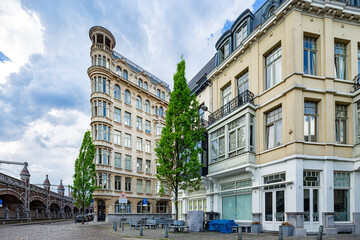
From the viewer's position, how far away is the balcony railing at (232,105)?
18203mm

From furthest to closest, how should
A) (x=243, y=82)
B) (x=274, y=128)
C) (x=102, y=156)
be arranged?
(x=102, y=156) → (x=243, y=82) → (x=274, y=128)

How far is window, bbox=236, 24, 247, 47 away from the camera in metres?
20.2

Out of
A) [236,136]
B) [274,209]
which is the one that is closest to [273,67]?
[236,136]

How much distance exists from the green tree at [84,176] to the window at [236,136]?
1835cm

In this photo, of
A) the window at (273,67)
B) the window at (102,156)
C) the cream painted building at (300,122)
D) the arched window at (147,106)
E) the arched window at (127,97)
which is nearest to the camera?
the cream painted building at (300,122)

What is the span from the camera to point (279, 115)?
53.3 ft

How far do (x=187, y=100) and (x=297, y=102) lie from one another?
21.9ft

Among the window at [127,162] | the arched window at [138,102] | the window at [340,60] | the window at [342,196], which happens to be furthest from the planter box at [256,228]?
the arched window at [138,102]

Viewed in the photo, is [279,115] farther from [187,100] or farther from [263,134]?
[187,100]

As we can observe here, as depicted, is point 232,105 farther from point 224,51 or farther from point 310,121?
point 310,121

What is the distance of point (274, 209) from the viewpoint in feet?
50.7

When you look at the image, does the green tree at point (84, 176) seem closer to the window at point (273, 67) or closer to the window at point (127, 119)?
the window at point (127, 119)

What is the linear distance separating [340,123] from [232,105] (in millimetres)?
6821

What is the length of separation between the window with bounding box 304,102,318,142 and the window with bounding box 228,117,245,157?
3.68 m
